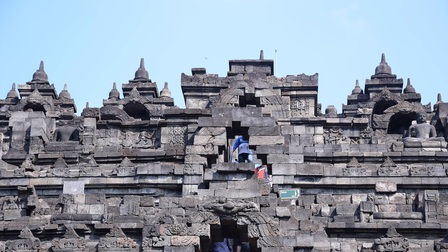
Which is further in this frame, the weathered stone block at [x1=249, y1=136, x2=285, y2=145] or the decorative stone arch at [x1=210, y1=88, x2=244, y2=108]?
the decorative stone arch at [x1=210, y1=88, x2=244, y2=108]

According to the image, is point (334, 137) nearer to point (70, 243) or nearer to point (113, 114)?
point (113, 114)

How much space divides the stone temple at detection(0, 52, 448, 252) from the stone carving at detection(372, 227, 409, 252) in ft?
0.14

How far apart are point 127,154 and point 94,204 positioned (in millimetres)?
8054

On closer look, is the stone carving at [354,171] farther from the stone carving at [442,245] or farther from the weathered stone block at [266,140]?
the stone carving at [442,245]

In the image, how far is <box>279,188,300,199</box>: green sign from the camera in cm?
4853

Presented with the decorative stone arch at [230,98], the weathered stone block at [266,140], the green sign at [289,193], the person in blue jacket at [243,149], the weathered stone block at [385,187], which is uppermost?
the decorative stone arch at [230,98]

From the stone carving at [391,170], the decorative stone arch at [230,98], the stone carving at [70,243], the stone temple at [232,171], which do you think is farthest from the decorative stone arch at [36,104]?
the stone carving at [70,243]

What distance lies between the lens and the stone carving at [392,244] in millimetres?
42906

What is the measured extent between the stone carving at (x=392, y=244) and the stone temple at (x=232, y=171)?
4cm

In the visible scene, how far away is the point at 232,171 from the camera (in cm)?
4294

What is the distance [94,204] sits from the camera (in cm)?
4488

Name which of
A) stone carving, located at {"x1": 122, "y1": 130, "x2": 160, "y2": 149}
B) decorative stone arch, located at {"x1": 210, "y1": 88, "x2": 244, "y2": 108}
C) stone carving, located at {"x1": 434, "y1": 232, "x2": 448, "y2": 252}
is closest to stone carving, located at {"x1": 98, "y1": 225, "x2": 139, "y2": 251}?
stone carving, located at {"x1": 434, "y1": 232, "x2": 448, "y2": 252}

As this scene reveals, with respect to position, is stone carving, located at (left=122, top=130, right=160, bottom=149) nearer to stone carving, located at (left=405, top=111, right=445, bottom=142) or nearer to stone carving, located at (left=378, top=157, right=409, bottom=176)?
stone carving, located at (left=405, top=111, right=445, bottom=142)

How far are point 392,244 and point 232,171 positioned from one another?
542 centimetres
